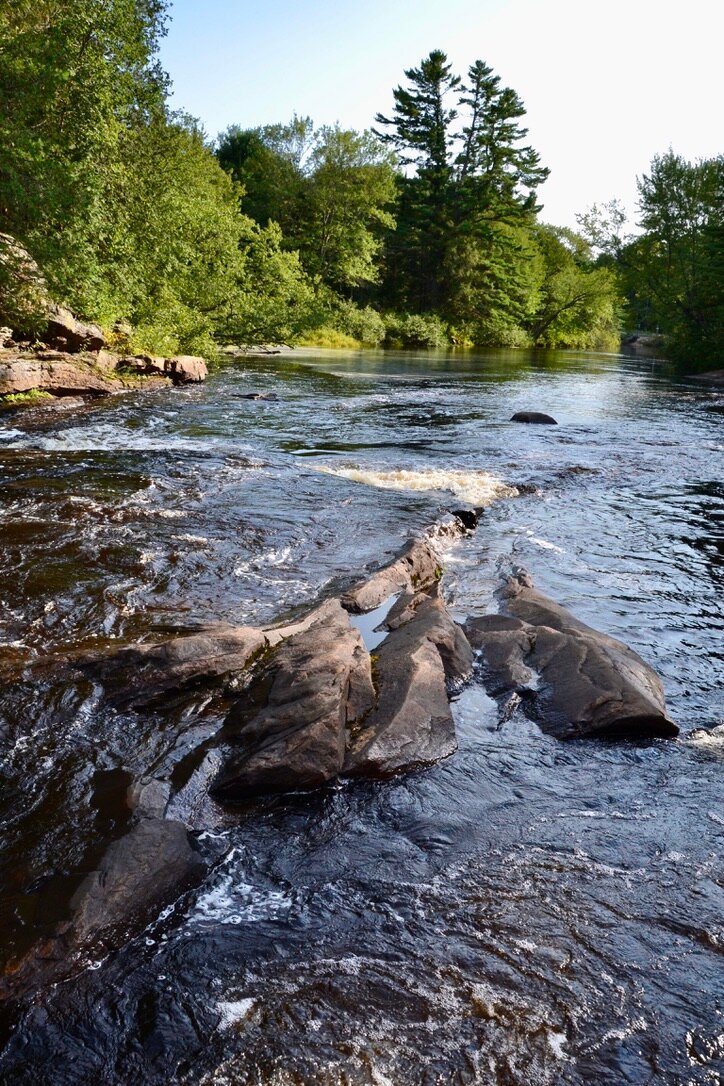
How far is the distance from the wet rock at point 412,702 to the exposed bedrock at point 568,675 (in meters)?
0.38

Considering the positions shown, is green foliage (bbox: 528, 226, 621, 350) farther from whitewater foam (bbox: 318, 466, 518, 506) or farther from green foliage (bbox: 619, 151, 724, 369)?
whitewater foam (bbox: 318, 466, 518, 506)

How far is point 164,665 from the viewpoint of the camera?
535 cm

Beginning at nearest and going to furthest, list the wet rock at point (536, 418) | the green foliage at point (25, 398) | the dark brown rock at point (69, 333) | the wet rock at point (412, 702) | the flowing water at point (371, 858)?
1. the flowing water at point (371, 858)
2. the wet rock at point (412, 702)
3. the green foliage at point (25, 398)
4. the dark brown rock at point (69, 333)
5. the wet rock at point (536, 418)

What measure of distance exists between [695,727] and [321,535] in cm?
504

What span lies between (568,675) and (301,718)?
7.55 feet

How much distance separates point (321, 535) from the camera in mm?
9172

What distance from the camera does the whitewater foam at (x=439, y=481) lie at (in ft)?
39.3

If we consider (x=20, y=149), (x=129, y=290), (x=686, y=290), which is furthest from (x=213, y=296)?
(x=686, y=290)

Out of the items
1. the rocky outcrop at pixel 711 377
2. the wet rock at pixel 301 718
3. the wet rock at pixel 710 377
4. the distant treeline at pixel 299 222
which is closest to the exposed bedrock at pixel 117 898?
the wet rock at pixel 301 718

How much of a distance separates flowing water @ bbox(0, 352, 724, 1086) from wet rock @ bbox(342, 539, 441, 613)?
0.94 ft

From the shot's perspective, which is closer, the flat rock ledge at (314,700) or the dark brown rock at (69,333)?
the flat rock ledge at (314,700)

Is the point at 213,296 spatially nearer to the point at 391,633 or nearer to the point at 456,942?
the point at 391,633

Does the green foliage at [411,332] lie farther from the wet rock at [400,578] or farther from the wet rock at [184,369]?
the wet rock at [400,578]

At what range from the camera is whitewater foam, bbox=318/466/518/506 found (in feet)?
39.3
